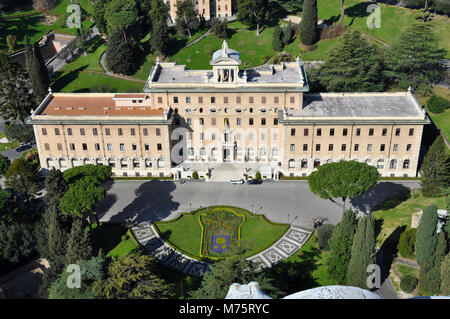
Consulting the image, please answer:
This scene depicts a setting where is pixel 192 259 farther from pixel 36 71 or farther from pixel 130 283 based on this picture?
pixel 36 71

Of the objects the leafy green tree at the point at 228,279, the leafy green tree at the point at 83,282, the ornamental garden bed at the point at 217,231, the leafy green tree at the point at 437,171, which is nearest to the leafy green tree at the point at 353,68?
the leafy green tree at the point at 437,171

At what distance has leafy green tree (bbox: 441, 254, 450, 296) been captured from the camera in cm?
5803

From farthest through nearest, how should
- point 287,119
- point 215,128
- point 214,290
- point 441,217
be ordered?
point 215,128 → point 287,119 → point 441,217 → point 214,290

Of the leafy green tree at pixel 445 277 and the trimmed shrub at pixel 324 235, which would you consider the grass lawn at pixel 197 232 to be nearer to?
the trimmed shrub at pixel 324 235

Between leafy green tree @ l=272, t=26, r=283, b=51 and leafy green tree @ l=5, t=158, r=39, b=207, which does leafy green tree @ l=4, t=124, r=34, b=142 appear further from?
leafy green tree @ l=272, t=26, r=283, b=51

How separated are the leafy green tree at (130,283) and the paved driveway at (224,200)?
20.8 meters

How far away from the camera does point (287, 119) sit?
85.4 meters

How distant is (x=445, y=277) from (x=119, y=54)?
96582mm

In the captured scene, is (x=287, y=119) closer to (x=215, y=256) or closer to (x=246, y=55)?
(x=215, y=256)

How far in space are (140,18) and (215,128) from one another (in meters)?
63.4

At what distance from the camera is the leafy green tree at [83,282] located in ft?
181

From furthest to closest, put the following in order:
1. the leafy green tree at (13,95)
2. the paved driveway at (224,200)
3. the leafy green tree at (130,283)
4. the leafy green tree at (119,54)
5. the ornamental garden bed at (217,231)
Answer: the leafy green tree at (119,54) < the leafy green tree at (13,95) < the paved driveway at (224,200) < the ornamental garden bed at (217,231) < the leafy green tree at (130,283)

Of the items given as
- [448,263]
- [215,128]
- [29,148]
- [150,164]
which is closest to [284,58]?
[215,128]

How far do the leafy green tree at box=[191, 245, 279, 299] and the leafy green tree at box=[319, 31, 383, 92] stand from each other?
56963 millimetres
